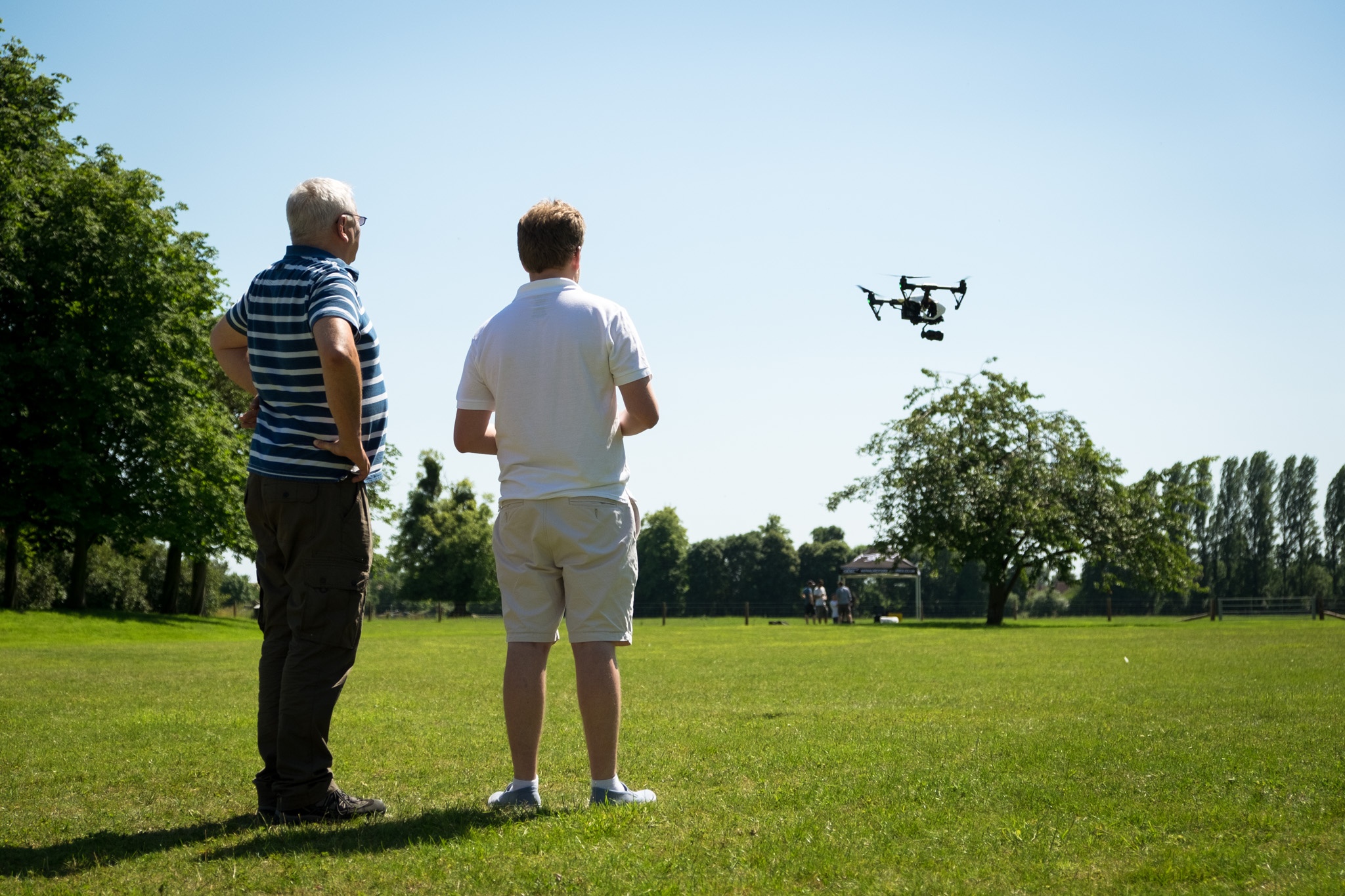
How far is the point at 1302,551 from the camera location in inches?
3706

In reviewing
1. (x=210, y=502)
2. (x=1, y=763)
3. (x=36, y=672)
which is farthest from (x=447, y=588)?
(x=1, y=763)

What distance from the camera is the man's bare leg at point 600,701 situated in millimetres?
4180

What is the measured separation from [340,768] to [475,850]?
216cm

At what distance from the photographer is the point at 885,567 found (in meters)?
61.4

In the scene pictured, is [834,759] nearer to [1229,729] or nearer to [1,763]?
[1229,729]

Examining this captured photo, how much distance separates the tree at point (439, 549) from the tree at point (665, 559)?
38813mm

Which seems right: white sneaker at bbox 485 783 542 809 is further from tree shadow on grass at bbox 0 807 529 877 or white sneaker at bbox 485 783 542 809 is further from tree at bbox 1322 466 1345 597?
tree at bbox 1322 466 1345 597

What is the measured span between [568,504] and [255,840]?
5.24 feet

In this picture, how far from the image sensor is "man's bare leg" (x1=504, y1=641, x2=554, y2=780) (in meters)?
4.27

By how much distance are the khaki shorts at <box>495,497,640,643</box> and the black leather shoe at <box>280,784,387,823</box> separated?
0.85 m

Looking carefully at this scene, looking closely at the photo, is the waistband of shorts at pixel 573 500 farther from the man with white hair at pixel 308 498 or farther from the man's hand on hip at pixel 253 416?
the man's hand on hip at pixel 253 416

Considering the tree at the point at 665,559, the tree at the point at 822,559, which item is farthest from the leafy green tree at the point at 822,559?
the tree at the point at 665,559

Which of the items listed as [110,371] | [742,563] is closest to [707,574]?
[742,563]

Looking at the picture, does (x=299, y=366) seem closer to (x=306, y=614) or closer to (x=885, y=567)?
(x=306, y=614)
